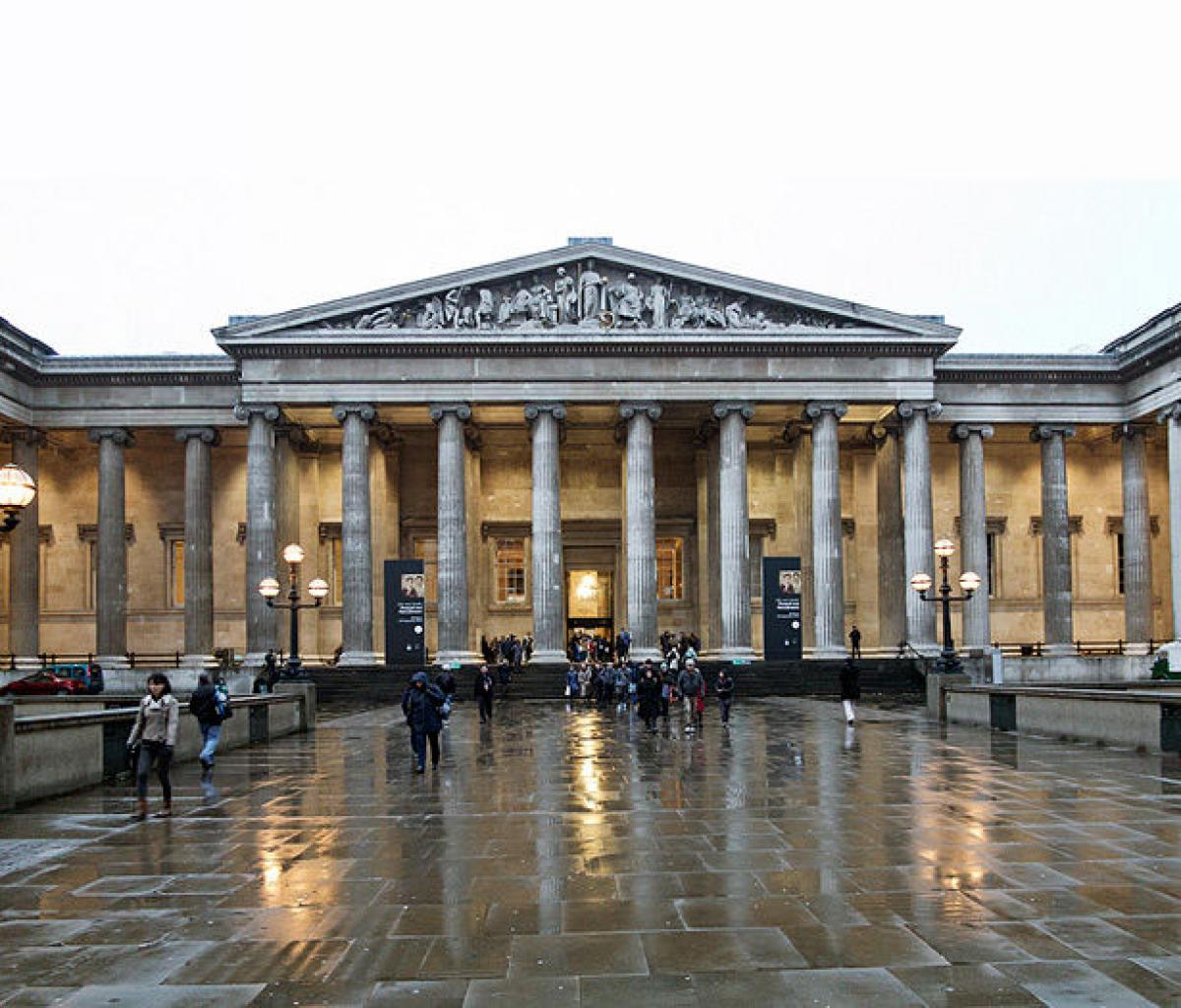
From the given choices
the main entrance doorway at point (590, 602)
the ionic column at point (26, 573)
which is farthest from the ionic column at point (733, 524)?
the ionic column at point (26, 573)

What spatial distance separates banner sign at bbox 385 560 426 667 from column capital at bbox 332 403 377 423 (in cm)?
663

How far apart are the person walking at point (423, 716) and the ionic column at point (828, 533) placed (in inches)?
1127

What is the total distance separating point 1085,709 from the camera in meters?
22.4

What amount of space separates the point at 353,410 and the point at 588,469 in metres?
13.6

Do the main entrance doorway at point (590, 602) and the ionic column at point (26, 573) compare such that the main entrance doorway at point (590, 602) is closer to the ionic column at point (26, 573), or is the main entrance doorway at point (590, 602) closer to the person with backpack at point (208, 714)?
the ionic column at point (26, 573)

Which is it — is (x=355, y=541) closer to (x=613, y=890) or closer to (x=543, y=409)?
(x=543, y=409)

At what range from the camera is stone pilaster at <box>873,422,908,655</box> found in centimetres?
4941

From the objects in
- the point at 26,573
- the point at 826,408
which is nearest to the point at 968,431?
the point at 826,408

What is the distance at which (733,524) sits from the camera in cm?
4606

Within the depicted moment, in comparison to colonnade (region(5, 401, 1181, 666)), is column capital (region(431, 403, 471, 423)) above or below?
above

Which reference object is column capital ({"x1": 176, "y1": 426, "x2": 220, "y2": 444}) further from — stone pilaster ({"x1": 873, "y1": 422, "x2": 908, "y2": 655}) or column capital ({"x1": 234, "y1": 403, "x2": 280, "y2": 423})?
stone pilaster ({"x1": 873, "y1": 422, "x2": 908, "y2": 655})

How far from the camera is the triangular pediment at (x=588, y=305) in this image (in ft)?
150

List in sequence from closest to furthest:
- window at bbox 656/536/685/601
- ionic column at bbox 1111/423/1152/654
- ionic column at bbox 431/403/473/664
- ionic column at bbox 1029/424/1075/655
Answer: ionic column at bbox 431/403/473/664 < ionic column at bbox 1111/423/1152/654 < ionic column at bbox 1029/424/1075/655 < window at bbox 656/536/685/601

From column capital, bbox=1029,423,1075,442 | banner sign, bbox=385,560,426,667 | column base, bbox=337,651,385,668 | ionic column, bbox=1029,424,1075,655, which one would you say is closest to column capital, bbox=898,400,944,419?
column capital, bbox=1029,423,1075,442
